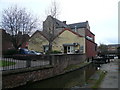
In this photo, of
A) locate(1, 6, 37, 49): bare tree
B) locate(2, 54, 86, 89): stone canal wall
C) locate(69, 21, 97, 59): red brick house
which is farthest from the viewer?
locate(69, 21, 97, 59): red brick house

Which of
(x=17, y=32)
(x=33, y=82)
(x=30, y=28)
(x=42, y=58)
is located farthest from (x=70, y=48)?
(x=33, y=82)

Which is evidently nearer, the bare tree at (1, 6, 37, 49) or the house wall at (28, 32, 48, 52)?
the bare tree at (1, 6, 37, 49)

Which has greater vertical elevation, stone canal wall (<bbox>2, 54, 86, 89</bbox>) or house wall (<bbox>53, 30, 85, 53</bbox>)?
house wall (<bbox>53, 30, 85, 53</bbox>)

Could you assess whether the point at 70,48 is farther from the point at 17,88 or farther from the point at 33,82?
the point at 17,88

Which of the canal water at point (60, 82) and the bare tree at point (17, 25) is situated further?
the bare tree at point (17, 25)

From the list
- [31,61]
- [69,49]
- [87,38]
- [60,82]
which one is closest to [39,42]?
[69,49]

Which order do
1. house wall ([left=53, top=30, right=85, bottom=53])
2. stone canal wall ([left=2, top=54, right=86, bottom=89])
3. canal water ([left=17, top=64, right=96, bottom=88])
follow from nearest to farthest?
stone canal wall ([left=2, top=54, right=86, bottom=89]) < canal water ([left=17, top=64, right=96, bottom=88]) < house wall ([left=53, top=30, right=85, bottom=53])

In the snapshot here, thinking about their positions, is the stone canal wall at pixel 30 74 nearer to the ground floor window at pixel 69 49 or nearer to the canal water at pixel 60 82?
the canal water at pixel 60 82

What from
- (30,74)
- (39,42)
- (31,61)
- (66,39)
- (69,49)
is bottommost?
(30,74)

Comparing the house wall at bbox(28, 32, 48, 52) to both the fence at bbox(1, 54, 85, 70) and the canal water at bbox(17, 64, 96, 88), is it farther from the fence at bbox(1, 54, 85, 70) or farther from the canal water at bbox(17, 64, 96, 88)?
the canal water at bbox(17, 64, 96, 88)

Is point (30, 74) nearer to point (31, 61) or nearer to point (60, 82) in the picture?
point (31, 61)

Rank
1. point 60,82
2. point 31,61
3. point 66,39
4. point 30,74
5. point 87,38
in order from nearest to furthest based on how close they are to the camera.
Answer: point 30,74 < point 60,82 < point 31,61 < point 66,39 < point 87,38

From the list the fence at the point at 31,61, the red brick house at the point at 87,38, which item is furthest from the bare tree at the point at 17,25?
the red brick house at the point at 87,38

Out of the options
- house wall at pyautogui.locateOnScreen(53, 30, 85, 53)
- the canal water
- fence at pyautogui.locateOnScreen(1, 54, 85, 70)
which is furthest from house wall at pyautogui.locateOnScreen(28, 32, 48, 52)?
the canal water
